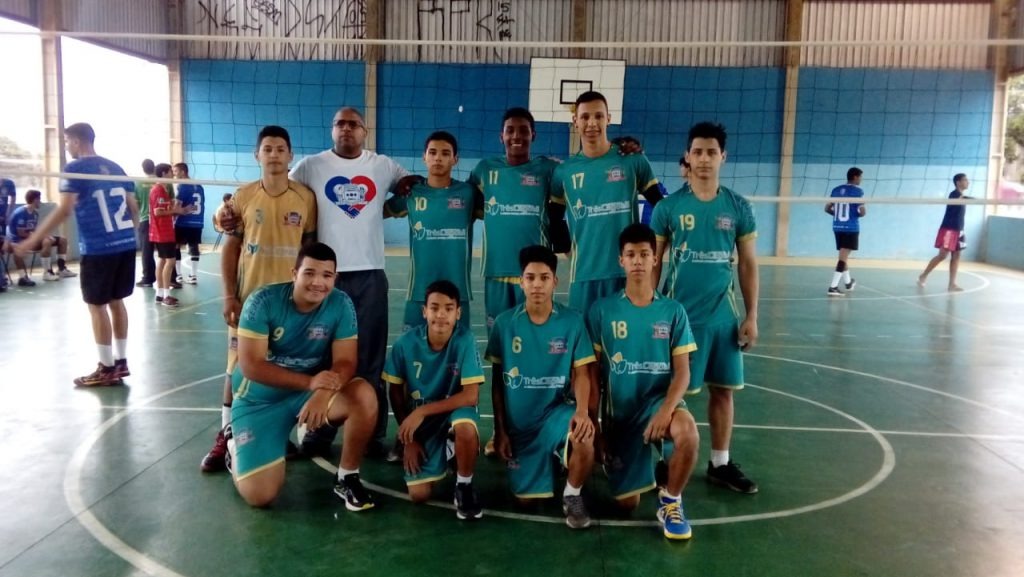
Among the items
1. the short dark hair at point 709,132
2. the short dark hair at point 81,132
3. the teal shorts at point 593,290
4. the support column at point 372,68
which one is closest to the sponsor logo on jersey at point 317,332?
the teal shorts at point 593,290

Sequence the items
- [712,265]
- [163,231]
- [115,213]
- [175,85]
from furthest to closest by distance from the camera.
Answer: [175,85], [163,231], [115,213], [712,265]

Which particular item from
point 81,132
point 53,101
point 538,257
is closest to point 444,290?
point 538,257

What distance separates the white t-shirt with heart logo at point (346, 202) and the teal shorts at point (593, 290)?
3.85 feet

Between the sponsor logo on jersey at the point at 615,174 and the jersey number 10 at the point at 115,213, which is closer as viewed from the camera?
the sponsor logo on jersey at the point at 615,174

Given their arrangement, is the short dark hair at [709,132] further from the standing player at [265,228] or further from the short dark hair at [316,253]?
the standing player at [265,228]

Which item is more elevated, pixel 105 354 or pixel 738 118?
pixel 738 118

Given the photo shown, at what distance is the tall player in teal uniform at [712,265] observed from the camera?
3.88m

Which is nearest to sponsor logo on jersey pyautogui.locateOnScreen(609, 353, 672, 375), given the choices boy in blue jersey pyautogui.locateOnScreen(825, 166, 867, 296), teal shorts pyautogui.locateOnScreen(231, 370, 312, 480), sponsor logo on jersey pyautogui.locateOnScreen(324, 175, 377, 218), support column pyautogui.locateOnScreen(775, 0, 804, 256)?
teal shorts pyautogui.locateOnScreen(231, 370, 312, 480)

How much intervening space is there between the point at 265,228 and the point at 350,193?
1.64 feet

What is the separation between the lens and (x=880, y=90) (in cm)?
1628

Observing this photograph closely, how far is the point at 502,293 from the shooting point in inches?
169

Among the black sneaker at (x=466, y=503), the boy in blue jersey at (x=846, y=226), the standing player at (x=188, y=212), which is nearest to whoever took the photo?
the black sneaker at (x=466, y=503)

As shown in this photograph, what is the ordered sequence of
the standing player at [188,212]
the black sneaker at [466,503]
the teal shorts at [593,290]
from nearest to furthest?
the black sneaker at [466,503] → the teal shorts at [593,290] → the standing player at [188,212]

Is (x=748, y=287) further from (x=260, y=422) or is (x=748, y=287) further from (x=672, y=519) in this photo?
(x=260, y=422)
